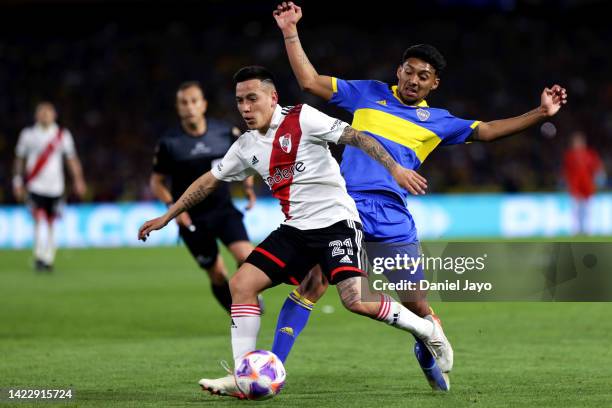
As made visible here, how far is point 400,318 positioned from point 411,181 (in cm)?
94

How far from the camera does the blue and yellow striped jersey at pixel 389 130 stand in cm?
684

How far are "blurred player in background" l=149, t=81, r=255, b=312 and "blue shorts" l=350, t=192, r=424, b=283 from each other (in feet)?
10.4

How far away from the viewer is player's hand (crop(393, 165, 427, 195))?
5742 millimetres

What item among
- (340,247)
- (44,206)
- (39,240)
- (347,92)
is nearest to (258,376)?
(340,247)

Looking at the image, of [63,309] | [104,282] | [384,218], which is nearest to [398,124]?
[384,218]

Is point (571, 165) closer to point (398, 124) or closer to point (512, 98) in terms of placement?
point (512, 98)

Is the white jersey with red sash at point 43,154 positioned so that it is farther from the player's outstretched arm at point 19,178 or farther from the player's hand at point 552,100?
the player's hand at point 552,100

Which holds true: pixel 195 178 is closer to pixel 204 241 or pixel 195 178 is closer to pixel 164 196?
pixel 164 196

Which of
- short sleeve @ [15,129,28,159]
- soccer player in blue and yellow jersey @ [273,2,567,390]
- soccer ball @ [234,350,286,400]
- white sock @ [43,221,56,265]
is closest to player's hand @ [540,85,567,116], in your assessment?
soccer player in blue and yellow jersey @ [273,2,567,390]

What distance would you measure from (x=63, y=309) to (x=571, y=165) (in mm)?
13488

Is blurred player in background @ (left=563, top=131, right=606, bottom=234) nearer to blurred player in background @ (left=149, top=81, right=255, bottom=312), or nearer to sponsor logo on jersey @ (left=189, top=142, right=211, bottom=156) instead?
blurred player in background @ (left=149, top=81, right=255, bottom=312)

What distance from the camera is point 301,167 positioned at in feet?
21.0

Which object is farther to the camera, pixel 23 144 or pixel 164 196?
pixel 23 144

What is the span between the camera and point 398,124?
6.86 m
